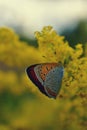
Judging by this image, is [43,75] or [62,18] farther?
[62,18]

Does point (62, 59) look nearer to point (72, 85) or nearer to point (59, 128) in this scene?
point (72, 85)

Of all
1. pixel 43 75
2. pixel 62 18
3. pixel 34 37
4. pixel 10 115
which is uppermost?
pixel 62 18

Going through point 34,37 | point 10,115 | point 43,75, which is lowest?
point 10,115

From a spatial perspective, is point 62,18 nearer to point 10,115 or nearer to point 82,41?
point 82,41

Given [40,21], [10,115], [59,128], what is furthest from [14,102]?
[40,21]

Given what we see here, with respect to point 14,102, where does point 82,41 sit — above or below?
above

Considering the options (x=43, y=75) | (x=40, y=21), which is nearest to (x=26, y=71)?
(x=43, y=75)
